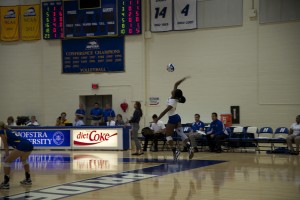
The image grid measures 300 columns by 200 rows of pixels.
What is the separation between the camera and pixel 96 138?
19.8 metres

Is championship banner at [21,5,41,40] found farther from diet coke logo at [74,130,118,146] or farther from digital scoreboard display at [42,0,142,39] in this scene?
diet coke logo at [74,130,118,146]

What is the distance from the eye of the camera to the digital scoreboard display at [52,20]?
24.8 meters

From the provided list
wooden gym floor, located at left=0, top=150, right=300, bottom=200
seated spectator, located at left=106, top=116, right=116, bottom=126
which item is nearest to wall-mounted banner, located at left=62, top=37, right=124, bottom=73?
seated spectator, located at left=106, top=116, right=116, bottom=126

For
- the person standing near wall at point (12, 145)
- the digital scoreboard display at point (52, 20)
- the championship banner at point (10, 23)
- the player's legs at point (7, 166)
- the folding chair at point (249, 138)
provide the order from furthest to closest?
the championship banner at point (10, 23)
the digital scoreboard display at point (52, 20)
the folding chair at point (249, 138)
the person standing near wall at point (12, 145)
the player's legs at point (7, 166)

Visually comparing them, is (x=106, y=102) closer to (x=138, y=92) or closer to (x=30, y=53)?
(x=138, y=92)

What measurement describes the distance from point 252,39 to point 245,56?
80 centimetres

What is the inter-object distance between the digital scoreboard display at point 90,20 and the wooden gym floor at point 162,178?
9635 millimetres

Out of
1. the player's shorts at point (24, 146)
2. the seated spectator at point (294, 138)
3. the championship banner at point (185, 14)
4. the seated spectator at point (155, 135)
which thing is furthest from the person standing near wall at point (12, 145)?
the championship banner at point (185, 14)

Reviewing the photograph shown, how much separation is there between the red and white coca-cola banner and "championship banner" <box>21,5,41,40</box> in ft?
25.5

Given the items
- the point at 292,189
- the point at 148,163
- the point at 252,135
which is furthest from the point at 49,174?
the point at 252,135

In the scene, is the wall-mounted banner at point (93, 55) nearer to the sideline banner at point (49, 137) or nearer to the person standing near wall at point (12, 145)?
the sideline banner at point (49, 137)

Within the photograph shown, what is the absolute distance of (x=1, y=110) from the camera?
2650 centimetres

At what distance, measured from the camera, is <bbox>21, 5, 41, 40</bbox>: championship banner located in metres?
25.5

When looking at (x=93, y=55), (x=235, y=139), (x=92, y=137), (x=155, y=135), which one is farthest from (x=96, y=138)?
(x=93, y=55)
